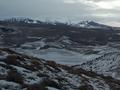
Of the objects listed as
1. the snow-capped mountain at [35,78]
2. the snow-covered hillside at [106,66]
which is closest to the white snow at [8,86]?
the snow-capped mountain at [35,78]

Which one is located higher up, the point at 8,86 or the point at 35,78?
the point at 8,86

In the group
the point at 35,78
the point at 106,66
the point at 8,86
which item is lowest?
the point at 106,66

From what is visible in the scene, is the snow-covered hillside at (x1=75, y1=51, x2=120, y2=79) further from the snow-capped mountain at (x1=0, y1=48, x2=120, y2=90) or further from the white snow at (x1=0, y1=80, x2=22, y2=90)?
the white snow at (x1=0, y1=80, x2=22, y2=90)

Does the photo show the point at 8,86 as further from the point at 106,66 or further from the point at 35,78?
the point at 106,66

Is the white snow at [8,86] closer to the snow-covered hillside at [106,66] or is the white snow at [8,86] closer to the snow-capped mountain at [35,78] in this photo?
the snow-capped mountain at [35,78]

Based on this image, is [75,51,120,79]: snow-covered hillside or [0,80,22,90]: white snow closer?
[0,80,22,90]: white snow

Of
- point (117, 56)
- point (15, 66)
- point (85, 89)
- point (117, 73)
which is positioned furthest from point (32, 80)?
point (117, 56)

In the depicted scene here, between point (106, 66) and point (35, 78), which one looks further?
point (106, 66)

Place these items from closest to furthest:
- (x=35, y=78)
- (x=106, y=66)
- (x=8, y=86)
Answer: (x=8, y=86), (x=35, y=78), (x=106, y=66)

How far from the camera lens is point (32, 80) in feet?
55.3

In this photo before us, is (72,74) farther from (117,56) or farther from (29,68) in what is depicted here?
(117,56)

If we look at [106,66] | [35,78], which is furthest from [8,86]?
[106,66]

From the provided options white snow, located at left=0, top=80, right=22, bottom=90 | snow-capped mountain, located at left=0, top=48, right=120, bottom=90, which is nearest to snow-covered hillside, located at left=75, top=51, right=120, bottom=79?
snow-capped mountain, located at left=0, top=48, right=120, bottom=90

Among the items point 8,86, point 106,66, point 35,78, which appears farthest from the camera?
point 106,66
